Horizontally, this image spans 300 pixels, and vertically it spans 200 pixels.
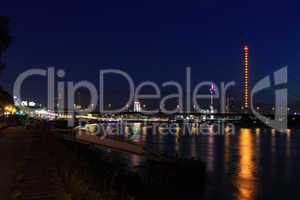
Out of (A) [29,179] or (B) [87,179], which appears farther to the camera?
(B) [87,179]

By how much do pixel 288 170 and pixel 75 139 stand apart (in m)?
23.5

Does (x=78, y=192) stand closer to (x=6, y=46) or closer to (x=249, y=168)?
(x=6, y=46)

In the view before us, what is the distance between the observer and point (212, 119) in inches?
7520

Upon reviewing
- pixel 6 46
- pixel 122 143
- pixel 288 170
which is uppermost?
pixel 6 46

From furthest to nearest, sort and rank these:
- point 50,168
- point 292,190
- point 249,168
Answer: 1. point 249,168
2. point 292,190
3. point 50,168

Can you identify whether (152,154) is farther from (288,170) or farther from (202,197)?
(288,170)

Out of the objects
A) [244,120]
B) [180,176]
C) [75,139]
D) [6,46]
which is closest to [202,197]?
[180,176]

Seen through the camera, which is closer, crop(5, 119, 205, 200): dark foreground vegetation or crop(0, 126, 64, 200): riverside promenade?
crop(0, 126, 64, 200): riverside promenade

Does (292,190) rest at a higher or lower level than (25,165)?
lower

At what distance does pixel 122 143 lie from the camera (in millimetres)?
44062

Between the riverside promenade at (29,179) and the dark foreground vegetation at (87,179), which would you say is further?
the dark foreground vegetation at (87,179)

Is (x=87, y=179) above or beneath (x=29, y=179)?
beneath

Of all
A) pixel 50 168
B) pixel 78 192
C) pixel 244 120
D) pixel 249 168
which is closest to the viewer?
pixel 78 192

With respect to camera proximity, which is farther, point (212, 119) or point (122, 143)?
point (212, 119)
